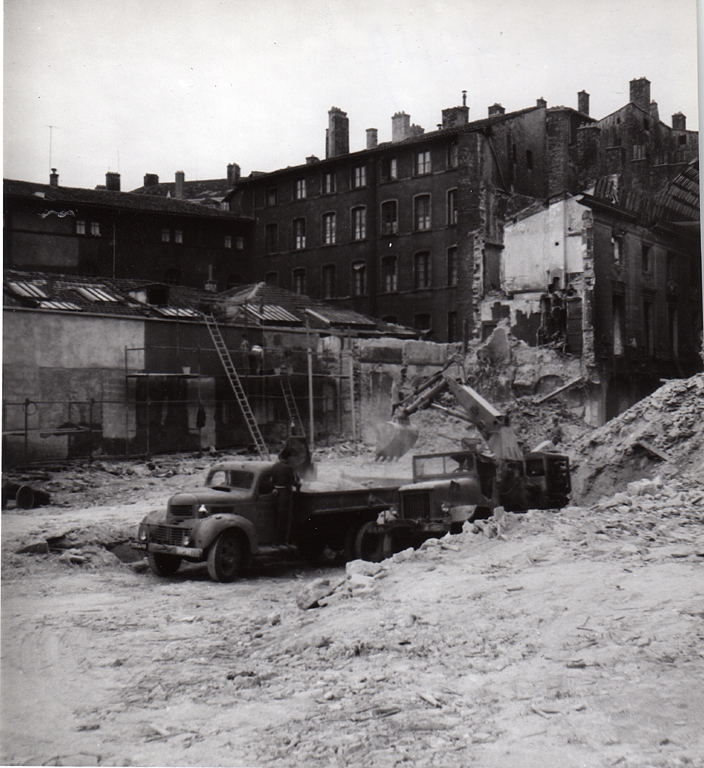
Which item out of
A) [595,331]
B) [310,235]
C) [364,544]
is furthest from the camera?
[310,235]

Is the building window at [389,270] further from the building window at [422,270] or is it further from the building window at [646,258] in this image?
the building window at [646,258]

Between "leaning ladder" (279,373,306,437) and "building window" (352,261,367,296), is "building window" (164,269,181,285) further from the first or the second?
"building window" (352,261,367,296)

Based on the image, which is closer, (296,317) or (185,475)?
(185,475)

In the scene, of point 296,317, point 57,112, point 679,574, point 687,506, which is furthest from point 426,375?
point 57,112

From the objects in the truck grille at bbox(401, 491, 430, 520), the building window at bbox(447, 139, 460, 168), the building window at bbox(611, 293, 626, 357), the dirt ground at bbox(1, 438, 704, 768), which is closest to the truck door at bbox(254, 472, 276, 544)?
the dirt ground at bbox(1, 438, 704, 768)

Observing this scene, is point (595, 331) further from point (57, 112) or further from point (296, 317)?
point (57, 112)

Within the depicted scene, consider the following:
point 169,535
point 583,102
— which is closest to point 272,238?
point 169,535

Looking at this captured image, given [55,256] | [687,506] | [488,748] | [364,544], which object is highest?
[55,256]
